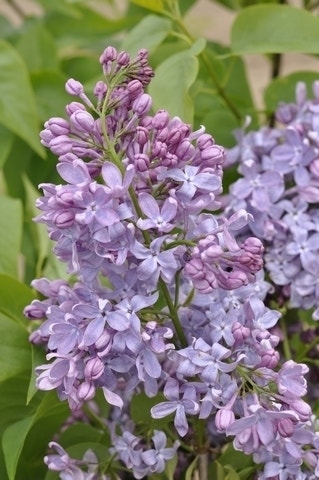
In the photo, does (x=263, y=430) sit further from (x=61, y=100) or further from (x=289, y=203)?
(x=61, y=100)

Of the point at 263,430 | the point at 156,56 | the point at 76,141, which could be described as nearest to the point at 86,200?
the point at 76,141

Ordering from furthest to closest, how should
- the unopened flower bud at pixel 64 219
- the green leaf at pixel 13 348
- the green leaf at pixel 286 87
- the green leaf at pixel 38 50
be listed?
the green leaf at pixel 38 50 → the green leaf at pixel 286 87 → the green leaf at pixel 13 348 → the unopened flower bud at pixel 64 219

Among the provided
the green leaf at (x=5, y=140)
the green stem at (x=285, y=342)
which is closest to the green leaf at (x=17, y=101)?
the green leaf at (x=5, y=140)

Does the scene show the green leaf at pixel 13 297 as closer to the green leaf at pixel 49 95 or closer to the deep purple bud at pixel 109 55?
the deep purple bud at pixel 109 55

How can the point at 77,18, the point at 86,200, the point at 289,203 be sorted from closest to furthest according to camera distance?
the point at 86,200 → the point at 289,203 → the point at 77,18

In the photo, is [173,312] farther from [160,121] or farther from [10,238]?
[10,238]
